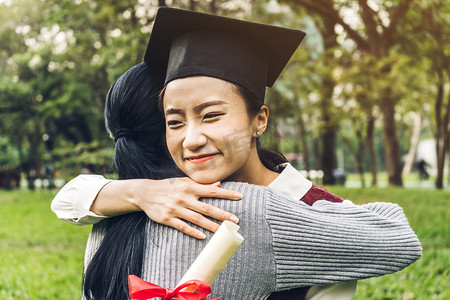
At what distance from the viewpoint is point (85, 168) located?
40.5 ft

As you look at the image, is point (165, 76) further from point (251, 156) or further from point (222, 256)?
point (222, 256)

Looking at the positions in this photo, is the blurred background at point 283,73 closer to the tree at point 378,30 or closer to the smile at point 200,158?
the tree at point 378,30

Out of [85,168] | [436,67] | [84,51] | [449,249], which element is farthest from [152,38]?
[84,51]

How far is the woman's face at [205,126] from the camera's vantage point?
1616 millimetres

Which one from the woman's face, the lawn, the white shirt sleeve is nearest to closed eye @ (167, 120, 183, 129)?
the woman's face

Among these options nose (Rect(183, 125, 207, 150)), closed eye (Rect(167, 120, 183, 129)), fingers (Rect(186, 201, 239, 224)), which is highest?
closed eye (Rect(167, 120, 183, 129))

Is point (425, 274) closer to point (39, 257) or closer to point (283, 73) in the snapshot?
point (39, 257)

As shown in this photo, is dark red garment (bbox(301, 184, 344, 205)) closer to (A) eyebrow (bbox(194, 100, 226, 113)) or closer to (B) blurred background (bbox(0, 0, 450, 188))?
(A) eyebrow (bbox(194, 100, 226, 113))

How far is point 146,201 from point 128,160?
0.85 ft

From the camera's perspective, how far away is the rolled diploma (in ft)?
4.06

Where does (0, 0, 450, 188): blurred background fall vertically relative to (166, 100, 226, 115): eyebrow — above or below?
above

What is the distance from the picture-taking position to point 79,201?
1.76 meters

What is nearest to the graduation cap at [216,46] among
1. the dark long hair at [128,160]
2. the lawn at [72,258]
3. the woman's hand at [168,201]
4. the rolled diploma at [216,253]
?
the dark long hair at [128,160]

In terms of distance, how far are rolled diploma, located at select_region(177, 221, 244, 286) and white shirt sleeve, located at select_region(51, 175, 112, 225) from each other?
0.60 metres
